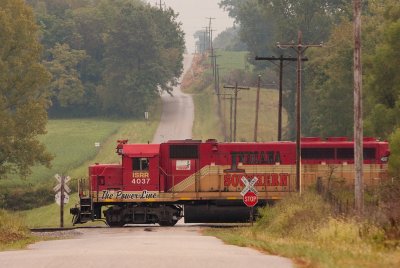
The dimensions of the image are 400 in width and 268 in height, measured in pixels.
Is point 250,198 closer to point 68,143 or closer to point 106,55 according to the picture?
point 68,143

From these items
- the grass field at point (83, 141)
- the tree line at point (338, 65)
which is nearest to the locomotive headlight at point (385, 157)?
the tree line at point (338, 65)

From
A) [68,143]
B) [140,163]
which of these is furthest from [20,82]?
[68,143]

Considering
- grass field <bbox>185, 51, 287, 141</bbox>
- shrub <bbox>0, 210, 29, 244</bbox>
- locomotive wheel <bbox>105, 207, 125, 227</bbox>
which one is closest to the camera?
shrub <bbox>0, 210, 29, 244</bbox>

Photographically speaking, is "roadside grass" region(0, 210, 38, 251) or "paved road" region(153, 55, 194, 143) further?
"paved road" region(153, 55, 194, 143)

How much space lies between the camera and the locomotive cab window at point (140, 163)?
5084cm

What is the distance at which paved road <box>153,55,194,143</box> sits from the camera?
131375mm

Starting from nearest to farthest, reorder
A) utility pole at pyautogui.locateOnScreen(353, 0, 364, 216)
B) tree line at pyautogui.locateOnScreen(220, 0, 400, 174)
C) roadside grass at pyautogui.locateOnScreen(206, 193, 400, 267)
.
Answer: roadside grass at pyautogui.locateOnScreen(206, 193, 400, 267) < utility pole at pyautogui.locateOnScreen(353, 0, 364, 216) < tree line at pyautogui.locateOnScreen(220, 0, 400, 174)

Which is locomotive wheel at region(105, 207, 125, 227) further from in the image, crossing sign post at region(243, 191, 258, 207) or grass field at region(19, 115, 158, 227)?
grass field at region(19, 115, 158, 227)

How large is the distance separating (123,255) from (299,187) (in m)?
26.1

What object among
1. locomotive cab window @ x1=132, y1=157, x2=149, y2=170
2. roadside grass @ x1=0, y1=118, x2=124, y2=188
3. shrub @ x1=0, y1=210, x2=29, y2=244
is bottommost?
roadside grass @ x1=0, y1=118, x2=124, y2=188

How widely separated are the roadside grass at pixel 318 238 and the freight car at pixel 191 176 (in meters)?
8.38

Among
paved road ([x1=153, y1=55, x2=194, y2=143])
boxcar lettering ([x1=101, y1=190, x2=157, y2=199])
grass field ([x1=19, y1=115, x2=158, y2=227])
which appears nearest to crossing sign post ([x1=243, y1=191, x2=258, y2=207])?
boxcar lettering ([x1=101, y1=190, x2=157, y2=199])

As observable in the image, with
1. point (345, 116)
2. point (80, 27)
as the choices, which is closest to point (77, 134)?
point (80, 27)

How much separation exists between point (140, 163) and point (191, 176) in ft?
9.20
